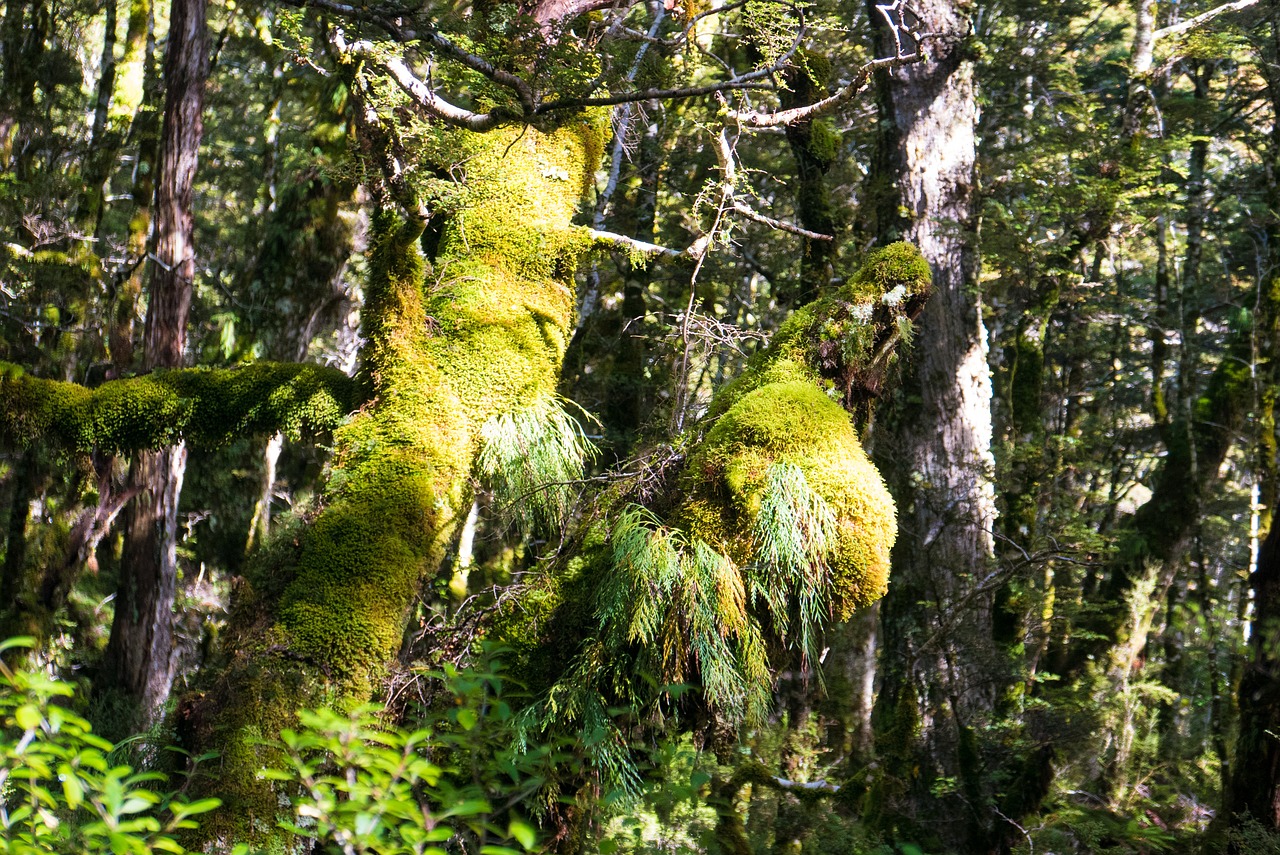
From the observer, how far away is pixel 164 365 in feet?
26.2

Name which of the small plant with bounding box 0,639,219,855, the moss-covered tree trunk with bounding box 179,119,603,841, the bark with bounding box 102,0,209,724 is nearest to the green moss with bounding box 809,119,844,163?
the moss-covered tree trunk with bounding box 179,119,603,841

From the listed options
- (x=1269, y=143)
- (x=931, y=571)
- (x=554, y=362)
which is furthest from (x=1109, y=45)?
(x=554, y=362)

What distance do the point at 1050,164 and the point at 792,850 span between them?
7.59 metres

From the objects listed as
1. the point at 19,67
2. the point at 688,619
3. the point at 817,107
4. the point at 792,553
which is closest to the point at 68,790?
the point at 688,619

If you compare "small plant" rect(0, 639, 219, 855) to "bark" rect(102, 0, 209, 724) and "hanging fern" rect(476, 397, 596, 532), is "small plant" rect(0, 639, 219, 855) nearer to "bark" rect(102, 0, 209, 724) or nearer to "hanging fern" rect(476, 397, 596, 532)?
"hanging fern" rect(476, 397, 596, 532)

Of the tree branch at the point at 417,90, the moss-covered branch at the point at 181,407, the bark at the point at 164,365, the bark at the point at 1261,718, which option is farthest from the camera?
the bark at the point at 164,365

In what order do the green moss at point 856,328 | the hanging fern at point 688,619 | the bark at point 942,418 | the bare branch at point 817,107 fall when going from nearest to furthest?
the hanging fern at point 688,619 < the green moss at point 856,328 < the bare branch at point 817,107 < the bark at point 942,418

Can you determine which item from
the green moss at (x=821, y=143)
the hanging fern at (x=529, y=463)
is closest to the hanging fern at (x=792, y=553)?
the hanging fern at (x=529, y=463)

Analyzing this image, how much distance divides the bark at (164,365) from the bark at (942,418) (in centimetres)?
537

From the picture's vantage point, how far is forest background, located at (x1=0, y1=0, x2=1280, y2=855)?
363cm

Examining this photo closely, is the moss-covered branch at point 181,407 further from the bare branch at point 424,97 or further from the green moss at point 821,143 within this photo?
the green moss at point 821,143

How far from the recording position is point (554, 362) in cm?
499

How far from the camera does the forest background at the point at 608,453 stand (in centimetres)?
363

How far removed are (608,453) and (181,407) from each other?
193 inches
